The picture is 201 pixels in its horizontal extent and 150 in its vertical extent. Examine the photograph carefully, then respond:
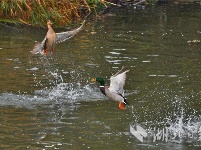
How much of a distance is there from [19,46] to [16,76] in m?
3.79

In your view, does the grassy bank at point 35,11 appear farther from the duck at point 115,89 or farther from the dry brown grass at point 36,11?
the duck at point 115,89

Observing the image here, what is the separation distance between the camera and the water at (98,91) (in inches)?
392

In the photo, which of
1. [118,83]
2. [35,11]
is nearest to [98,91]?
[118,83]

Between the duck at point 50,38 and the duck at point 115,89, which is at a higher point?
the duck at point 50,38

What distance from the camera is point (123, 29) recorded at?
21.2 metres

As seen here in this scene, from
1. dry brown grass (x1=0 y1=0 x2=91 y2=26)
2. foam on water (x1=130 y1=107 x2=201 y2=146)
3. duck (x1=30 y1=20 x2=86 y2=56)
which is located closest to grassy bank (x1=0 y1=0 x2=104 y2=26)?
dry brown grass (x1=0 y1=0 x2=91 y2=26)

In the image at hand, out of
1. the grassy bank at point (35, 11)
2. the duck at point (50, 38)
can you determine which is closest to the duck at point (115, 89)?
the duck at point (50, 38)

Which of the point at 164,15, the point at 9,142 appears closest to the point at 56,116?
the point at 9,142

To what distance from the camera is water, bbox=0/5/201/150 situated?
995 centimetres

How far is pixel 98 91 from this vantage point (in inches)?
512

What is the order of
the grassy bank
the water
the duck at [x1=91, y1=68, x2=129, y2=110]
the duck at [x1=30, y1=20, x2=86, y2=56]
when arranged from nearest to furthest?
the water
the duck at [x1=91, y1=68, x2=129, y2=110]
the duck at [x1=30, y1=20, x2=86, y2=56]
the grassy bank

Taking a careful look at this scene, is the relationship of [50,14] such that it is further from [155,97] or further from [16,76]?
[155,97]

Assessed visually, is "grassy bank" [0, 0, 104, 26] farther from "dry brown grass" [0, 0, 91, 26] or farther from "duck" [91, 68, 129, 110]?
"duck" [91, 68, 129, 110]

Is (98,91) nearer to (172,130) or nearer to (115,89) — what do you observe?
(115,89)
